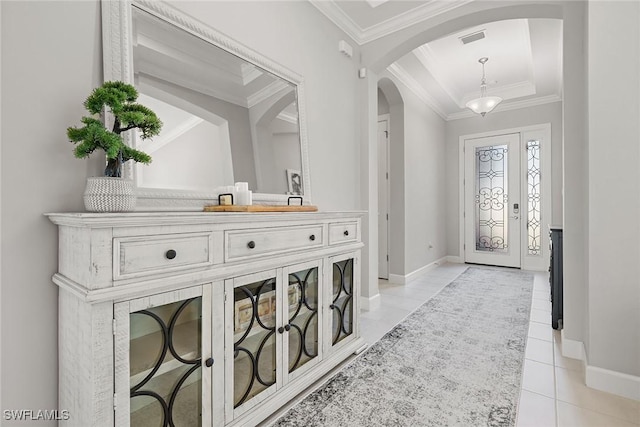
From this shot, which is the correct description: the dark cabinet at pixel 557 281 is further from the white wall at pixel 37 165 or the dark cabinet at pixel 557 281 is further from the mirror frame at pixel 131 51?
the white wall at pixel 37 165

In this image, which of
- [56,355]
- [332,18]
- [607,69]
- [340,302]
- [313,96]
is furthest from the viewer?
[332,18]

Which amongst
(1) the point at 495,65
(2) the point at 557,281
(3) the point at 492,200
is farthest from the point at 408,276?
(1) the point at 495,65

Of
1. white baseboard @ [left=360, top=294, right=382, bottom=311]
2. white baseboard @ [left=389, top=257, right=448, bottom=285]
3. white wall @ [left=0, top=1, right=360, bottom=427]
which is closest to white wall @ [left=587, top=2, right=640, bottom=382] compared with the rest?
white baseboard @ [left=360, top=294, right=382, bottom=311]

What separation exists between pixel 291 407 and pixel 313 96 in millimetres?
2272

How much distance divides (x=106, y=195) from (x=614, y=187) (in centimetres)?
255

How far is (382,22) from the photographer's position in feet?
9.75

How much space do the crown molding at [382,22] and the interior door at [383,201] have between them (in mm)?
1530

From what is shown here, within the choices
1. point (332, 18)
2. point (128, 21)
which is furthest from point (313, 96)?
point (128, 21)

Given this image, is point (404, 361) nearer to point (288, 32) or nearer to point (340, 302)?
point (340, 302)

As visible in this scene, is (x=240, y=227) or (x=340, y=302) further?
(x=340, y=302)

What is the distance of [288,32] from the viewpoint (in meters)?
2.35

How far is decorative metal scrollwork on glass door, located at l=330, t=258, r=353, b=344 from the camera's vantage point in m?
2.04

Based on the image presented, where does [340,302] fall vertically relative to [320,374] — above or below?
above

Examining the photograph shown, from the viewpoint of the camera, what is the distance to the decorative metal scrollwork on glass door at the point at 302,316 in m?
1.69
